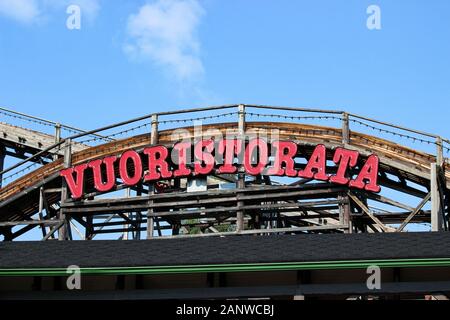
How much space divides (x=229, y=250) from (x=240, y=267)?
188cm

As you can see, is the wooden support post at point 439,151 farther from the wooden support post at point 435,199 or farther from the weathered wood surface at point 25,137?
the weathered wood surface at point 25,137

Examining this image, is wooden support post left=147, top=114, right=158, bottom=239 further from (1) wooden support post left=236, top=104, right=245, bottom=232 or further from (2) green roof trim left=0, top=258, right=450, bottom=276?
(2) green roof trim left=0, top=258, right=450, bottom=276

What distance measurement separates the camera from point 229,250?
16.7m

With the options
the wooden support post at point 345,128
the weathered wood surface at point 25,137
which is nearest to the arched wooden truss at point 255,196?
the wooden support post at point 345,128

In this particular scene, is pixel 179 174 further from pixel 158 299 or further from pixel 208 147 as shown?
pixel 158 299

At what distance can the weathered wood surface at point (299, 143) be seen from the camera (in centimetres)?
2645

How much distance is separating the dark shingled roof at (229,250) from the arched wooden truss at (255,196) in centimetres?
845

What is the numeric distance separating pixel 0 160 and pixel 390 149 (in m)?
21.6

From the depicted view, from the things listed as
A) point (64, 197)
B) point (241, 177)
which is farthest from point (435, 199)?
point (64, 197)

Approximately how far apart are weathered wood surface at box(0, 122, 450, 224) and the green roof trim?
1207 centimetres

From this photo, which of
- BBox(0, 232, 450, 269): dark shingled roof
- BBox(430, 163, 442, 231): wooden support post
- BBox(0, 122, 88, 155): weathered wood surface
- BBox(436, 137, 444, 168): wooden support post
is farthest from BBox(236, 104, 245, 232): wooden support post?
BBox(0, 122, 88, 155): weathered wood surface

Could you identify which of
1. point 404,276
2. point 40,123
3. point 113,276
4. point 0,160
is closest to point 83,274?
point 113,276

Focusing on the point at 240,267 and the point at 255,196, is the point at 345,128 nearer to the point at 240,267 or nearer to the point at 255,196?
the point at 255,196

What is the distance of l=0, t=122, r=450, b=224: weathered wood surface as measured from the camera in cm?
2645
